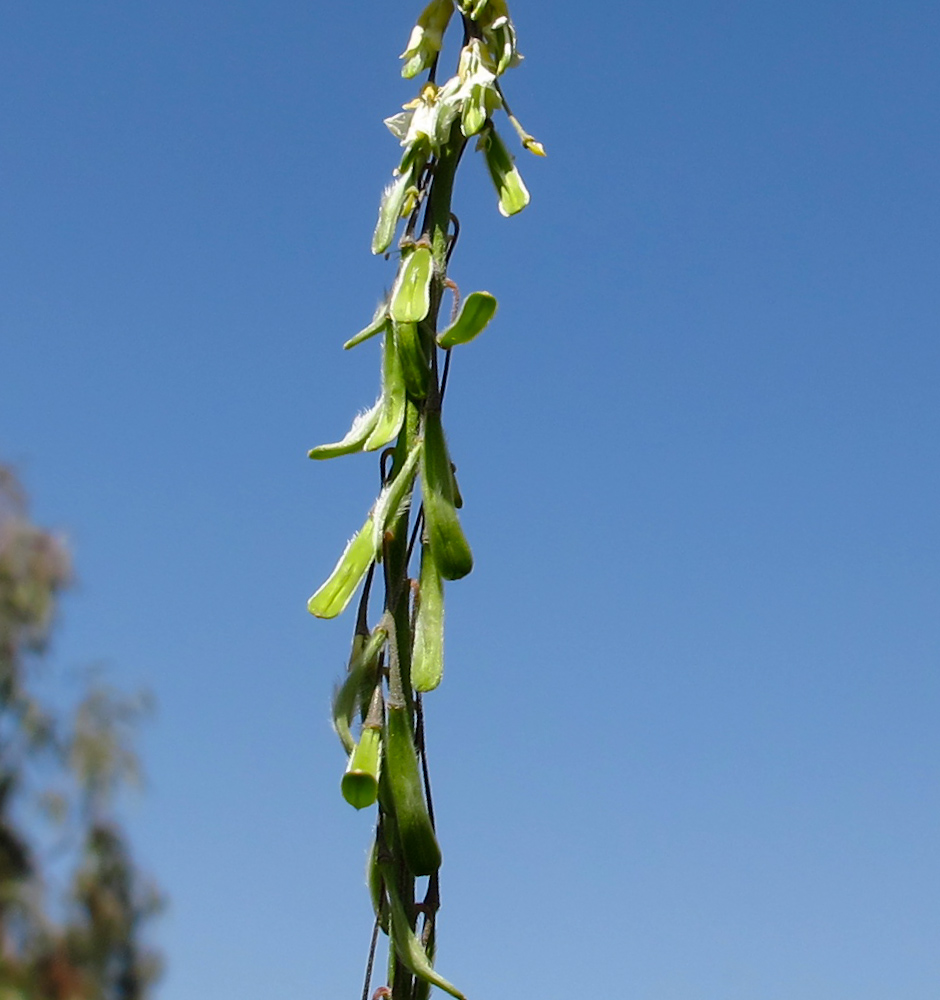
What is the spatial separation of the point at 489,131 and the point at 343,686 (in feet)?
1.54

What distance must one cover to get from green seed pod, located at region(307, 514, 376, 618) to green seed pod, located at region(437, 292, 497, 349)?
16 cm

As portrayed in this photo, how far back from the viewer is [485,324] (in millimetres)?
882

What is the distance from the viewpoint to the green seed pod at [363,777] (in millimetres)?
788

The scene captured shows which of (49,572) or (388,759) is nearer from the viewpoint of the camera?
(388,759)

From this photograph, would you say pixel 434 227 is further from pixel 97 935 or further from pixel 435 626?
pixel 97 935

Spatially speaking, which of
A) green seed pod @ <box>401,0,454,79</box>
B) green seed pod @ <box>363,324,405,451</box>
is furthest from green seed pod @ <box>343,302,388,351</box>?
green seed pod @ <box>401,0,454,79</box>

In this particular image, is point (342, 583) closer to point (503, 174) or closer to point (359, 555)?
point (359, 555)

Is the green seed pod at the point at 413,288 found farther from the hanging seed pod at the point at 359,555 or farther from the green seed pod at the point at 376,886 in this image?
the green seed pod at the point at 376,886

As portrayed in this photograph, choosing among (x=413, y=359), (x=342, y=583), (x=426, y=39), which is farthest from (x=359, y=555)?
(x=426, y=39)

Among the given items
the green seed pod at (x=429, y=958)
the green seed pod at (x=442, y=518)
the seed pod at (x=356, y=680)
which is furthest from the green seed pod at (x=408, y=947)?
the green seed pod at (x=442, y=518)

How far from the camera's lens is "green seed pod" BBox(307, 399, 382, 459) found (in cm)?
91

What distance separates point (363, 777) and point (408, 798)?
45mm

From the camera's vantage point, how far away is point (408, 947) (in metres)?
0.80

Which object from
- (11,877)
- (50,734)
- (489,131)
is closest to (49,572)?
(50,734)
